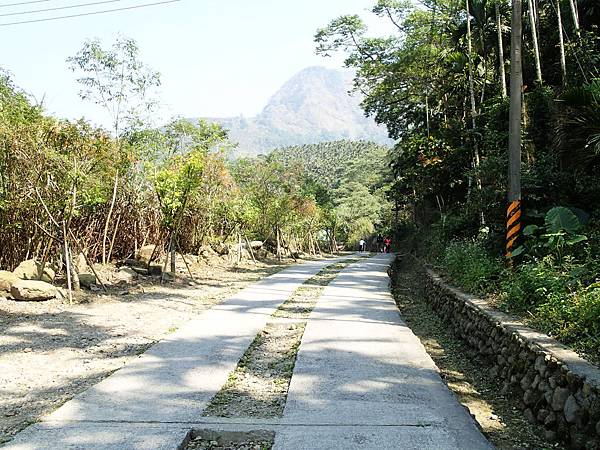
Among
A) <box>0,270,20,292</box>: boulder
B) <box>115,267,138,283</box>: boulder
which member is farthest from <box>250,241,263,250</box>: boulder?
<box>0,270,20,292</box>: boulder

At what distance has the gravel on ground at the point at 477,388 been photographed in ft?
13.9

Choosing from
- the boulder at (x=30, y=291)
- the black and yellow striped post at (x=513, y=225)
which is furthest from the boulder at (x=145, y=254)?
the black and yellow striped post at (x=513, y=225)

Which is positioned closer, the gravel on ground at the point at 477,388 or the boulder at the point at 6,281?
the gravel on ground at the point at 477,388

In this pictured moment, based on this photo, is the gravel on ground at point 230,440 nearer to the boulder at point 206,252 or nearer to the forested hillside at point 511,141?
the forested hillside at point 511,141

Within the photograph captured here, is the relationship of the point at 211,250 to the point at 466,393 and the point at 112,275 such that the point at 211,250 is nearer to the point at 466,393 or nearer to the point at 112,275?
the point at 112,275

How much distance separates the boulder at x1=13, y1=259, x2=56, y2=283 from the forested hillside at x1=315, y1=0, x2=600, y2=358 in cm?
805

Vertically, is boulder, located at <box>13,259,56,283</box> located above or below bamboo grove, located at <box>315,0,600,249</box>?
below

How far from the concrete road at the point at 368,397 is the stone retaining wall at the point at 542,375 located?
66 centimetres

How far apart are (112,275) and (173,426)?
9.49 m

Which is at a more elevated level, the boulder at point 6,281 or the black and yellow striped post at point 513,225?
the black and yellow striped post at point 513,225

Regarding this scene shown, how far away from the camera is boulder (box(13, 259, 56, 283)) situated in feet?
34.2

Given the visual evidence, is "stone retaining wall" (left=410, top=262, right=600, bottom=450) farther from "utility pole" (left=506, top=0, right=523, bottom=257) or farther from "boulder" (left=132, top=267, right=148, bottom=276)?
"boulder" (left=132, top=267, right=148, bottom=276)

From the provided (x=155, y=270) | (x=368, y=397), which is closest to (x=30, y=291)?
(x=155, y=270)

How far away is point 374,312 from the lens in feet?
29.0
